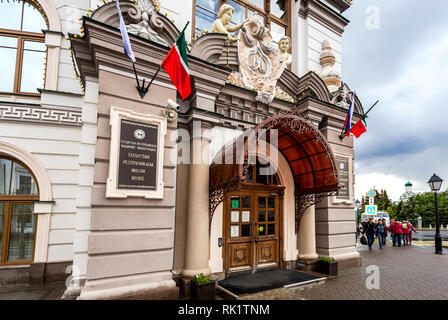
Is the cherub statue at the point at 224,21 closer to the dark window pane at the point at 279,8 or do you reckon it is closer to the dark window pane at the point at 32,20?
the dark window pane at the point at 279,8

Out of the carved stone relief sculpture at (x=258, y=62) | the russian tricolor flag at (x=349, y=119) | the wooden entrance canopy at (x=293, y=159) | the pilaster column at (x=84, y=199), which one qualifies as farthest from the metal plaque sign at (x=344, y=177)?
the pilaster column at (x=84, y=199)

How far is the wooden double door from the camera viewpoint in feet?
24.0

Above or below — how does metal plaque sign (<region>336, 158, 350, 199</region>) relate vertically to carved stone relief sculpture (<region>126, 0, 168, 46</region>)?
below

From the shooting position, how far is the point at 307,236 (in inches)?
327

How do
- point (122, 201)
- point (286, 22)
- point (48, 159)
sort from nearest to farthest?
1. point (122, 201)
2. point (48, 159)
3. point (286, 22)

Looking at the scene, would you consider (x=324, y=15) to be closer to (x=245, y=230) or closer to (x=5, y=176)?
(x=245, y=230)

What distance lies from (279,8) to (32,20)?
8.67 meters

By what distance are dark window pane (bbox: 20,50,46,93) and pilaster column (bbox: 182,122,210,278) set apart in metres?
4.94

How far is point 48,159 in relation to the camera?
7.21 metres

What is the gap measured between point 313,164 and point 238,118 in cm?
268

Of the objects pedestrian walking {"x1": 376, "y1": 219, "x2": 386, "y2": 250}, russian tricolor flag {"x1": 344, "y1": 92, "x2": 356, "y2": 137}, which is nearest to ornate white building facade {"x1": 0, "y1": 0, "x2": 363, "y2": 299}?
russian tricolor flag {"x1": 344, "y1": 92, "x2": 356, "y2": 137}

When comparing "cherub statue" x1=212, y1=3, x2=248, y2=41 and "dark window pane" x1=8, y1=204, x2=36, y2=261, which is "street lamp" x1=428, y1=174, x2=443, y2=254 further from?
"dark window pane" x1=8, y1=204, x2=36, y2=261
